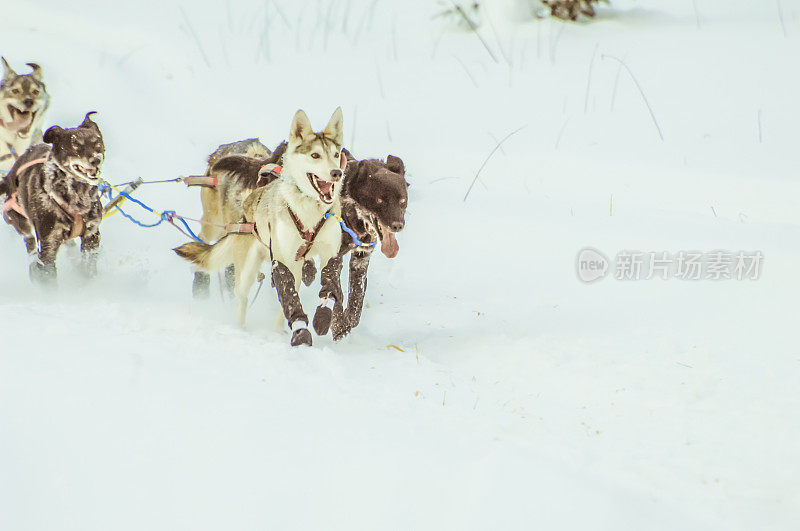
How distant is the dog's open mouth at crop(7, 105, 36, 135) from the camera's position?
587 cm

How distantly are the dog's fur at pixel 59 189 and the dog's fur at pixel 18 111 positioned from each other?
2.65 ft

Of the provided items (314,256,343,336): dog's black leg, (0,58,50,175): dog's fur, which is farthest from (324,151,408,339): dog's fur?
(0,58,50,175): dog's fur

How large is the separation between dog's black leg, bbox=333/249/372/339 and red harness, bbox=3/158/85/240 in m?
1.53

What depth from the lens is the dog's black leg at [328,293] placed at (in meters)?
4.37

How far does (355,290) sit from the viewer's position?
4.67m

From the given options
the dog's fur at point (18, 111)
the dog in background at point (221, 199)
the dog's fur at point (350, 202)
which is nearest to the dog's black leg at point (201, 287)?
the dog in background at point (221, 199)

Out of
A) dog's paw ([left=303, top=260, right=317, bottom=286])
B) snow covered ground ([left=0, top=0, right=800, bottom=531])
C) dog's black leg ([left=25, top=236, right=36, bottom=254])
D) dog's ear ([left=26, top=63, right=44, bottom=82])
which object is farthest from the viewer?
dog's ear ([left=26, top=63, right=44, bottom=82])

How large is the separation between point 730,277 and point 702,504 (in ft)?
8.33

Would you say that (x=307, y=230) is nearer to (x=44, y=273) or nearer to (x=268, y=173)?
(x=268, y=173)

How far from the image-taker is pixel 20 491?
3.35 m

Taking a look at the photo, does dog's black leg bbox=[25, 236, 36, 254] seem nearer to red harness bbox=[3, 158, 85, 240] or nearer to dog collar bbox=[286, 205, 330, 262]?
red harness bbox=[3, 158, 85, 240]

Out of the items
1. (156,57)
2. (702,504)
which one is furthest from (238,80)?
(702,504)

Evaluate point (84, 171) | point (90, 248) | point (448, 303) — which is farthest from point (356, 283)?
point (90, 248)

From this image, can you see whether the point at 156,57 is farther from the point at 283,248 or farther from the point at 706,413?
the point at 706,413
